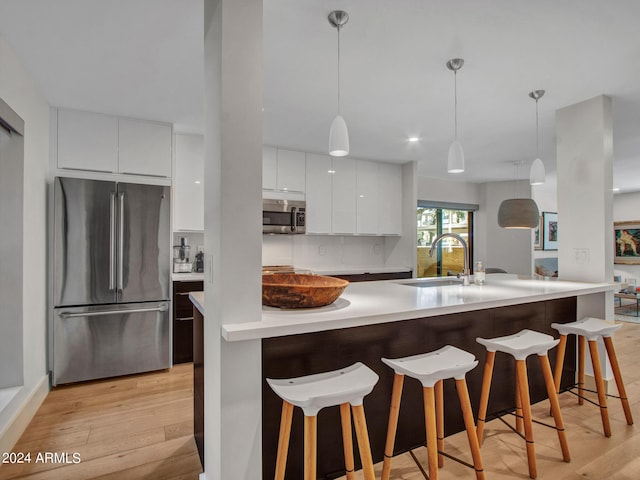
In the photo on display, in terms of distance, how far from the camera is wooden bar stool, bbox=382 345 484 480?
1504mm

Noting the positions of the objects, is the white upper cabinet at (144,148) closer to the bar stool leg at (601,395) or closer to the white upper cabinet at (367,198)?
the white upper cabinet at (367,198)

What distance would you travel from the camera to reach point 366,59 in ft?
7.44

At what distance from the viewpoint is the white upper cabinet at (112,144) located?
313cm

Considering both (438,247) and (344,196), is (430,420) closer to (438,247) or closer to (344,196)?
(344,196)

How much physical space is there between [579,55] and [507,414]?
2336mm

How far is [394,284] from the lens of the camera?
2758 mm

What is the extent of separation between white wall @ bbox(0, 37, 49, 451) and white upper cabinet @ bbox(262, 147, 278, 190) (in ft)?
6.75

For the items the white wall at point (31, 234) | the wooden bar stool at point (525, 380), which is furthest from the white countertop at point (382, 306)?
the white wall at point (31, 234)

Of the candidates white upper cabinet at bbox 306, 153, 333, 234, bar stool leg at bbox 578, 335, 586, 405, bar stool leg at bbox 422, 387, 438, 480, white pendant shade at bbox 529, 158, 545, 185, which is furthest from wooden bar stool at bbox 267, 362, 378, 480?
white upper cabinet at bbox 306, 153, 333, 234

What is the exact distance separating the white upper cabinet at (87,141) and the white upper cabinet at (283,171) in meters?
1.56

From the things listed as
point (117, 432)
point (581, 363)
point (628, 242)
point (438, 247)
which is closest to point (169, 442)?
point (117, 432)

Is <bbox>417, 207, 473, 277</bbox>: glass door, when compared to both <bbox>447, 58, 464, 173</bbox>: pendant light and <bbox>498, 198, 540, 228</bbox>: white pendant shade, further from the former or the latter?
<bbox>447, 58, 464, 173</bbox>: pendant light

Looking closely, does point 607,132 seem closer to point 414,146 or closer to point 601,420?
point 414,146

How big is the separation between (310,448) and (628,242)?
930 centimetres
